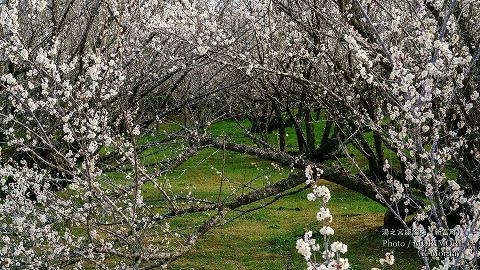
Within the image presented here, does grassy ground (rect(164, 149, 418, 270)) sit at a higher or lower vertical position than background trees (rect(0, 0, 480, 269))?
lower

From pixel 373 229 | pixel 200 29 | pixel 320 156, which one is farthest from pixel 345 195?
pixel 200 29

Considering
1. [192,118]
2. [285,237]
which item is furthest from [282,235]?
[192,118]

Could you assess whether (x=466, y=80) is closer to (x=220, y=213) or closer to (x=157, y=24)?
(x=220, y=213)

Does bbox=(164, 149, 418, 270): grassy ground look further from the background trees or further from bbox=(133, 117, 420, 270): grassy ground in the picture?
the background trees

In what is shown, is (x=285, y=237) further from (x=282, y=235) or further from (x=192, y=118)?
(x=192, y=118)

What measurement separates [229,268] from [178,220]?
2.83 meters

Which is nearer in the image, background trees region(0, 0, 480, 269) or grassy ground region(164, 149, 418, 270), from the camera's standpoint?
background trees region(0, 0, 480, 269)

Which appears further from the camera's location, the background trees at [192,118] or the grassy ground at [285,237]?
the grassy ground at [285,237]

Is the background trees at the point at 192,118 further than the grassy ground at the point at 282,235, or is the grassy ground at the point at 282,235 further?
the grassy ground at the point at 282,235

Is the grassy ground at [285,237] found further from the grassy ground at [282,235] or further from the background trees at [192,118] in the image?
the background trees at [192,118]

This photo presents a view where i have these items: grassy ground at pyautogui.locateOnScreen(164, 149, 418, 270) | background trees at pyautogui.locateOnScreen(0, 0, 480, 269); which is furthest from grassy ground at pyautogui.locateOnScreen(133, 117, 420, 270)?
background trees at pyautogui.locateOnScreen(0, 0, 480, 269)

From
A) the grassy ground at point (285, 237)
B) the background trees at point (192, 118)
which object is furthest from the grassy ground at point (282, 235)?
the background trees at point (192, 118)

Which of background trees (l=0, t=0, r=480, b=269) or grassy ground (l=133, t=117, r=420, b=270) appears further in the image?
grassy ground (l=133, t=117, r=420, b=270)

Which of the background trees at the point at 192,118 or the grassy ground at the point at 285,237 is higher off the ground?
the background trees at the point at 192,118
